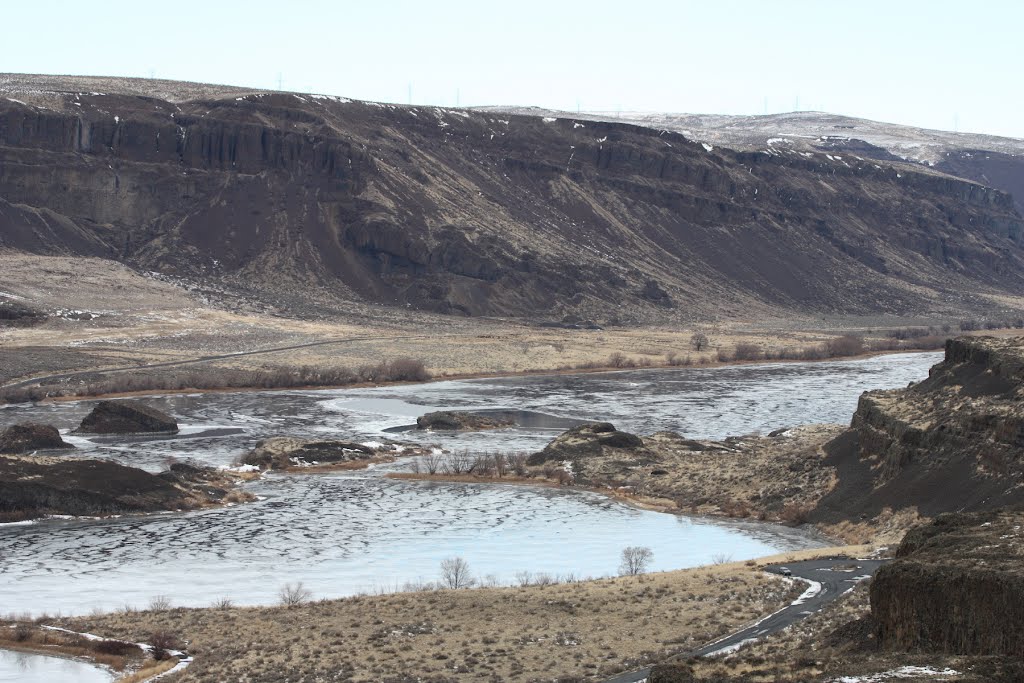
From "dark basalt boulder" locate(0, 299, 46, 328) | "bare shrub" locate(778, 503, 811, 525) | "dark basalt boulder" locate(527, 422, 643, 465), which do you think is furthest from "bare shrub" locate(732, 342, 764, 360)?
"bare shrub" locate(778, 503, 811, 525)

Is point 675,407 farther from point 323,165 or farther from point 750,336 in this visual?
point 323,165

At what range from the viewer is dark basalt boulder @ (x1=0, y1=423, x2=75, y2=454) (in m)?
54.4

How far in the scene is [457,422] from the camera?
213 feet

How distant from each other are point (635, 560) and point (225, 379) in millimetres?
50702

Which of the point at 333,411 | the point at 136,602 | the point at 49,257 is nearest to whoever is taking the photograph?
the point at 136,602

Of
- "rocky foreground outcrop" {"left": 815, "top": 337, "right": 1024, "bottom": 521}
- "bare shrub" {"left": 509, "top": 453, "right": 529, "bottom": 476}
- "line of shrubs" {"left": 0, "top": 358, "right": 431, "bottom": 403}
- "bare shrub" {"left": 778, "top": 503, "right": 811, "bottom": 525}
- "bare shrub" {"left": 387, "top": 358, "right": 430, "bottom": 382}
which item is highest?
"rocky foreground outcrop" {"left": 815, "top": 337, "right": 1024, "bottom": 521}

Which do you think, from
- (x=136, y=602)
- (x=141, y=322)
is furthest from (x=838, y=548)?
(x=141, y=322)

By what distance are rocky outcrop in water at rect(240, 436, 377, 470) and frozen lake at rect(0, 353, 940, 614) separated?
1458 mm

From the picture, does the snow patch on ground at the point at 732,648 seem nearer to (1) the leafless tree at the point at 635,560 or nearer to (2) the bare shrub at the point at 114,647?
(1) the leafless tree at the point at 635,560

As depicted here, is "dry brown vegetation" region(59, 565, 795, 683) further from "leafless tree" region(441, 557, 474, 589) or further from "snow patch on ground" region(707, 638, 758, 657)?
"leafless tree" region(441, 557, 474, 589)

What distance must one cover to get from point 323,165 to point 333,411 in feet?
239

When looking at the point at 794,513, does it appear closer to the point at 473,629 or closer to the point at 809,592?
the point at 809,592

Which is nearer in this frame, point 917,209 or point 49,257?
point 49,257

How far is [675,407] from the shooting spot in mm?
73562
